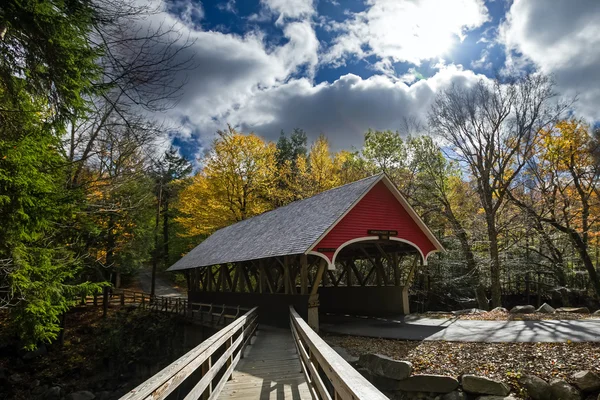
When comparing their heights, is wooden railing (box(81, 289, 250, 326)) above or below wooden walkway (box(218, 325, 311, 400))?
below

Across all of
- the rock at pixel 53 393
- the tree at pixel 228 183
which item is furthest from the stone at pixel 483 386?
the tree at pixel 228 183

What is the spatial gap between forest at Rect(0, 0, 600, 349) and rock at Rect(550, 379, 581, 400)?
668cm

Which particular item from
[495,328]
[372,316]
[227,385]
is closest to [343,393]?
[227,385]

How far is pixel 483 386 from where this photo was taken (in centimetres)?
580

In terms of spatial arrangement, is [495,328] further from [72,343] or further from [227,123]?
[227,123]

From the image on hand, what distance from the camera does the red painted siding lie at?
38.2 feet

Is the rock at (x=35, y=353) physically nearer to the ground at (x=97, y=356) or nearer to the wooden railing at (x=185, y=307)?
the ground at (x=97, y=356)

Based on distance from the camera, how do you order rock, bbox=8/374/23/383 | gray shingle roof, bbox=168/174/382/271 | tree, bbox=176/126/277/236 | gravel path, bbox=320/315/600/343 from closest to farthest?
1. gravel path, bbox=320/315/600/343
2. gray shingle roof, bbox=168/174/382/271
3. rock, bbox=8/374/23/383
4. tree, bbox=176/126/277/236

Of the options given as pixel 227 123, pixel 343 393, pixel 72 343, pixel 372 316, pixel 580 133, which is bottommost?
pixel 72 343

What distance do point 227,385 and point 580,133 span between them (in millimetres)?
20086

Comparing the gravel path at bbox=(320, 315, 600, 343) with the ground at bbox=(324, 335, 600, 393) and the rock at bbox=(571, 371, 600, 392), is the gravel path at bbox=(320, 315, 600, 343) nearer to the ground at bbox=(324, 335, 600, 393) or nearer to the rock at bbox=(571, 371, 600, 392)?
the ground at bbox=(324, 335, 600, 393)

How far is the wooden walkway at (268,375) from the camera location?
5.34 meters

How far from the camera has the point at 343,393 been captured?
2.31 meters

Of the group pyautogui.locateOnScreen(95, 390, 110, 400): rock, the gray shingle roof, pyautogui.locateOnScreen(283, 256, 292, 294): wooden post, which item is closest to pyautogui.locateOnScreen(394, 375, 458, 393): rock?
the gray shingle roof
